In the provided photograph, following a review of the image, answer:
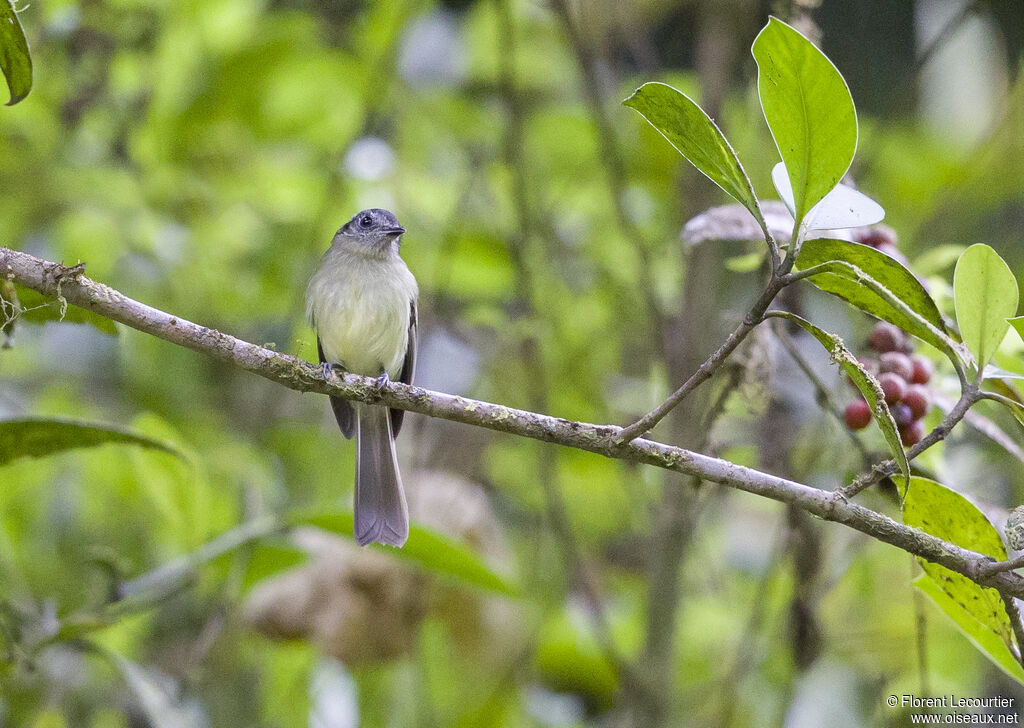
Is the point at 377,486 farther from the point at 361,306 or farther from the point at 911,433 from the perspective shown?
the point at 911,433

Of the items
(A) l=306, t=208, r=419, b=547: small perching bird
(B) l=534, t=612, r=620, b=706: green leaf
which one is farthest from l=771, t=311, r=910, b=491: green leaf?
(B) l=534, t=612, r=620, b=706: green leaf

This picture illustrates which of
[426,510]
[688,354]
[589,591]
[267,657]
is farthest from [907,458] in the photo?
[267,657]

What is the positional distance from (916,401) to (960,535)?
32 centimetres

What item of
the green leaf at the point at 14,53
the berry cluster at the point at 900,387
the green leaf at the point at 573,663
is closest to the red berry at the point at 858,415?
the berry cluster at the point at 900,387

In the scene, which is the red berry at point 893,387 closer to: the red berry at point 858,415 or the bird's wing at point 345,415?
the red berry at point 858,415

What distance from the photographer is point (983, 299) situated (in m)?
1.43

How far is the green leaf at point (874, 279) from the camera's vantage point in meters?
1.37

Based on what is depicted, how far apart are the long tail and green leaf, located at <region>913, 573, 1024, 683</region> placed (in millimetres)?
1055

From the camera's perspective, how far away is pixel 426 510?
135 inches

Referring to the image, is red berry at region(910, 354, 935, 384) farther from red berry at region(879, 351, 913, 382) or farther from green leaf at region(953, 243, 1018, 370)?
green leaf at region(953, 243, 1018, 370)

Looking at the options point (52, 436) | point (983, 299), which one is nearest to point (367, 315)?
point (52, 436)

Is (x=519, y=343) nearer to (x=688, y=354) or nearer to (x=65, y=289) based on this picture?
(x=688, y=354)

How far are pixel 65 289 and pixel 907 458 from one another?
4.14 ft

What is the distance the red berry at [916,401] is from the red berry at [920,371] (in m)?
0.07
